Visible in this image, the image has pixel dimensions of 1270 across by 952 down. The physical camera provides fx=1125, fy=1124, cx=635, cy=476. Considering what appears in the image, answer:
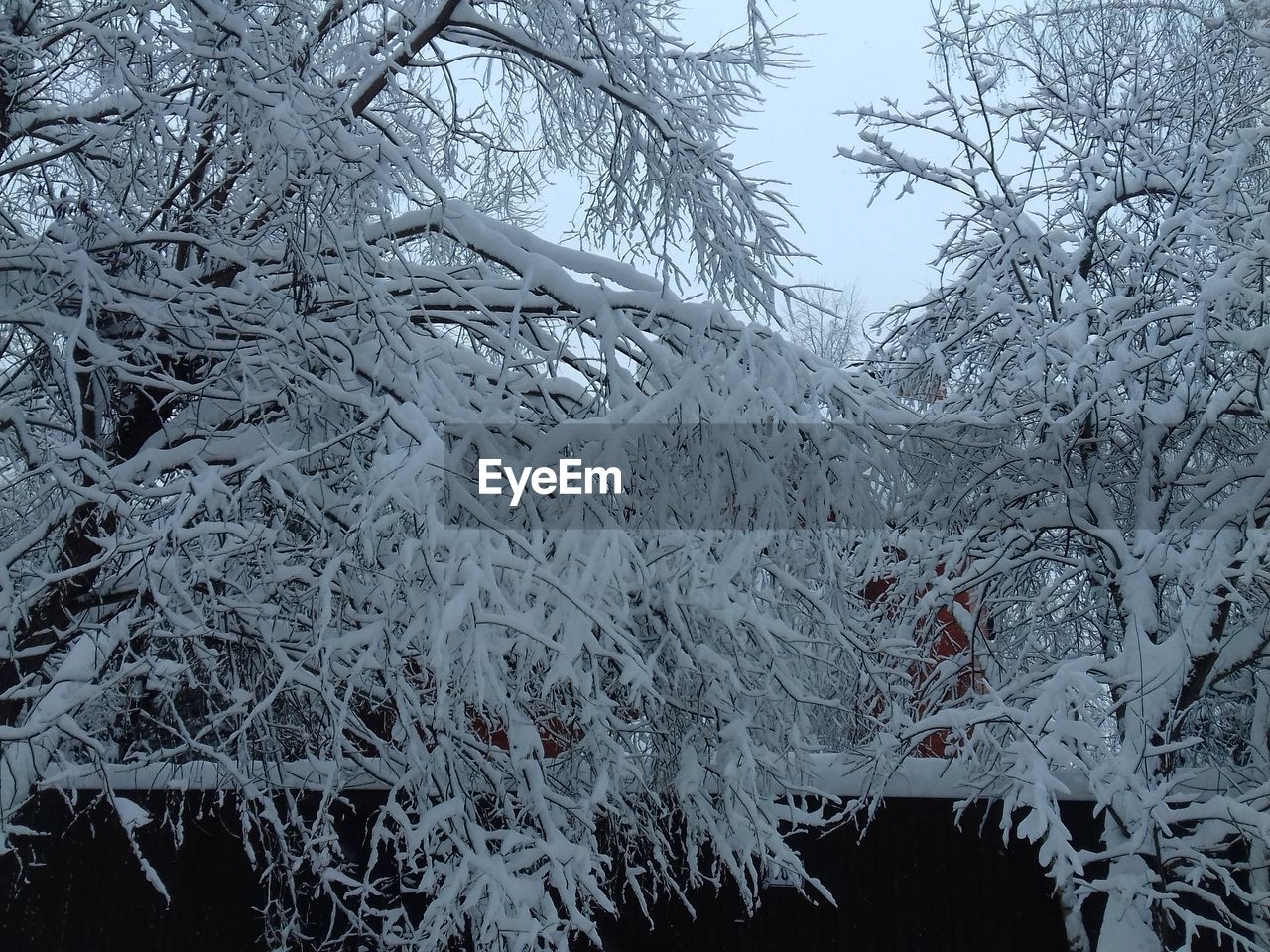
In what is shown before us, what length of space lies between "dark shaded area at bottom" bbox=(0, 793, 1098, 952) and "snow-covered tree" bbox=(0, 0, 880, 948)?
218cm

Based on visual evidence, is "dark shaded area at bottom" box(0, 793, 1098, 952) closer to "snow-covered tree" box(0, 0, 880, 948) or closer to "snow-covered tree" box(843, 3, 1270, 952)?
"snow-covered tree" box(843, 3, 1270, 952)

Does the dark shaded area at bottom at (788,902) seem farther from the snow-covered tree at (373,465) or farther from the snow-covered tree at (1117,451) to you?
the snow-covered tree at (373,465)

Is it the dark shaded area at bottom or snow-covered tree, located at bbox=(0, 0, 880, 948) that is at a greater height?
snow-covered tree, located at bbox=(0, 0, 880, 948)

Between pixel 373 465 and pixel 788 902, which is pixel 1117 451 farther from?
pixel 373 465

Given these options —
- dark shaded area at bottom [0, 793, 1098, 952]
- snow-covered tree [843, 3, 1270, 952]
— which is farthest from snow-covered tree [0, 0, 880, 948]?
dark shaded area at bottom [0, 793, 1098, 952]

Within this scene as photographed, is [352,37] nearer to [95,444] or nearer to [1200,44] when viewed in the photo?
[95,444]

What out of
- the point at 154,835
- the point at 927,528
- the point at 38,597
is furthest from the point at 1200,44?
the point at 154,835

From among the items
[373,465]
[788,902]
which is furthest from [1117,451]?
[373,465]

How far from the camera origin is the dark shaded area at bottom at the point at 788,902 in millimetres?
5887

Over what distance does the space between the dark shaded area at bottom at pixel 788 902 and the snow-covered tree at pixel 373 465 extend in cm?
218

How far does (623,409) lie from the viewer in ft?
10.9

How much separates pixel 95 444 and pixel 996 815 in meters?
4.86

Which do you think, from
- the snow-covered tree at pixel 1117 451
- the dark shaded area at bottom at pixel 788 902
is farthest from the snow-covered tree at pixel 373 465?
the dark shaded area at bottom at pixel 788 902

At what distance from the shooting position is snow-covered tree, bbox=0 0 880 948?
2949 millimetres
